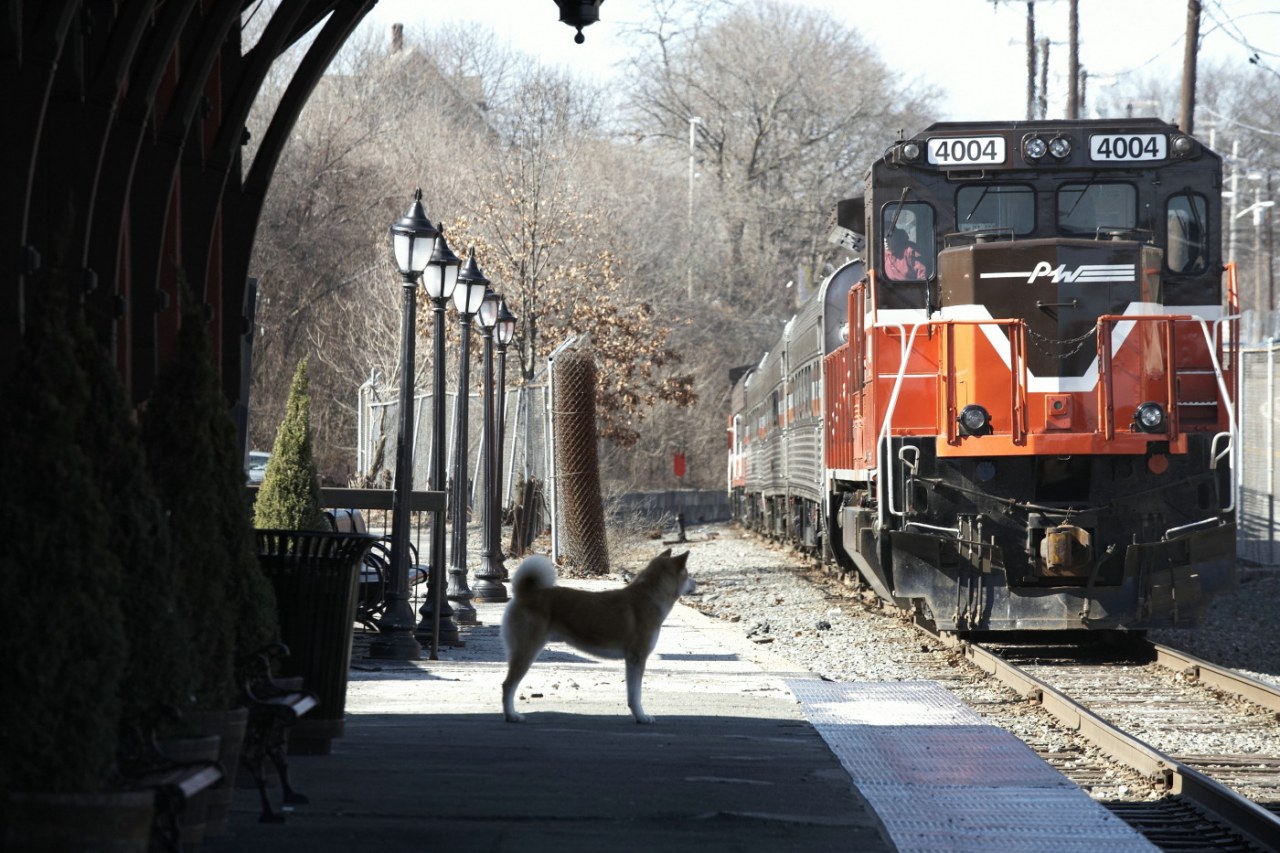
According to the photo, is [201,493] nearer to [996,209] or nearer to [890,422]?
[890,422]

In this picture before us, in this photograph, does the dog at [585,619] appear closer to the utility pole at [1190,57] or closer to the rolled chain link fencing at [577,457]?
the rolled chain link fencing at [577,457]

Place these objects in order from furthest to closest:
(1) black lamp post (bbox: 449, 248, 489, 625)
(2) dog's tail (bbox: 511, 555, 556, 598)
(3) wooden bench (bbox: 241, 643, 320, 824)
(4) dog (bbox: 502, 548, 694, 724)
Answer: (1) black lamp post (bbox: 449, 248, 489, 625), (4) dog (bbox: 502, 548, 694, 724), (2) dog's tail (bbox: 511, 555, 556, 598), (3) wooden bench (bbox: 241, 643, 320, 824)

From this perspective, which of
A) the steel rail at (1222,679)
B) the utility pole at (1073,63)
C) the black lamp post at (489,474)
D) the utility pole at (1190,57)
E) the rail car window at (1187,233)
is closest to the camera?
the steel rail at (1222,679)

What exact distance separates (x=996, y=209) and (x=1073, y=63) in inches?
914

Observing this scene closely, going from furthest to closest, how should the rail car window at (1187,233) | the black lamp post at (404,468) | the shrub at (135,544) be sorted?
the rail car window at (1187,233) < the black lamp post at (404,468) < the shrub at (135,544)

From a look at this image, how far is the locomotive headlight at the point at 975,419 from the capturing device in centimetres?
1309

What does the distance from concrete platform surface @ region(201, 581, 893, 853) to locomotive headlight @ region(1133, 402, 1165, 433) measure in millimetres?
3893

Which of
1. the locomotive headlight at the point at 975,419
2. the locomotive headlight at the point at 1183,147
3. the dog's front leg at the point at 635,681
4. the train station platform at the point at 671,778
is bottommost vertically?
the train station platform at the point at 671,778

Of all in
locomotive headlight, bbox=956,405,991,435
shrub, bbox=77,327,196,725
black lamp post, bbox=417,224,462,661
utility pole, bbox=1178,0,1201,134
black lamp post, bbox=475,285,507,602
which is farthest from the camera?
utility pole, bbox=1178,0,1201,134

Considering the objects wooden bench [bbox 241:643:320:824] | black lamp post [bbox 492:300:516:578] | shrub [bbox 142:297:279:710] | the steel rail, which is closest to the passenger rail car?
the steel rail

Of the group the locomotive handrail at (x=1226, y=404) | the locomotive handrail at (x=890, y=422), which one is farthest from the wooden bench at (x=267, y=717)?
the locomotive handrail at (x=1226, y=404)

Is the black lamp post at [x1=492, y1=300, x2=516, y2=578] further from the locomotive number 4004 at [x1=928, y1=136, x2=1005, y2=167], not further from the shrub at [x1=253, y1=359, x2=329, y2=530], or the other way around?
the locomotive number 4004 at [x1=928, y1=136, x2=1005, y2=167]

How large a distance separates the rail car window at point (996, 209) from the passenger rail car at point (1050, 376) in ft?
0.06

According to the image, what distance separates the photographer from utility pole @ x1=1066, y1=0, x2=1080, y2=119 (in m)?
35.0
